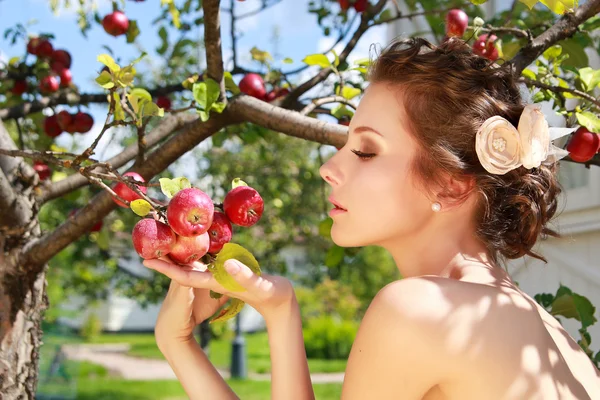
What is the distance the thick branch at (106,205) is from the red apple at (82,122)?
79cm

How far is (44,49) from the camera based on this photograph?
2.87 m

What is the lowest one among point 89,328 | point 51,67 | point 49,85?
point 89,328

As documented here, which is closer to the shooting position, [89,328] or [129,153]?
[129,153]

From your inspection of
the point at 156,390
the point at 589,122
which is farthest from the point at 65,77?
the point at 156,390

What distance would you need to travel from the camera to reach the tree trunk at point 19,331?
1.85 meters

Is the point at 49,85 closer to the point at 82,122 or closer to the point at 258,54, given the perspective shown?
the point at 82,122

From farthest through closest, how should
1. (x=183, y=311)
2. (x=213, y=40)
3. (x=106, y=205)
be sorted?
(x=106, y=205)
(x=213, y=40)
(x=183, y=311)

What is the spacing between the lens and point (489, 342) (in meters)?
1.16

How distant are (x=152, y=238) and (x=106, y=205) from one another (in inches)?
30.0

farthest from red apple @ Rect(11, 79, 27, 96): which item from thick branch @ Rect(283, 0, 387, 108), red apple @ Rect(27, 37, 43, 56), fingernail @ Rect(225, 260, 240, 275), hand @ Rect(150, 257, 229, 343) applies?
fingernail @ Rect(225, 260, 240, 275)

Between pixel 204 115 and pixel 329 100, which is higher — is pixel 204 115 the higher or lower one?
the lower one

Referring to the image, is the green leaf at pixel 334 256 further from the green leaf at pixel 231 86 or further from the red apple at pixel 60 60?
the red apple at pixel 60 60

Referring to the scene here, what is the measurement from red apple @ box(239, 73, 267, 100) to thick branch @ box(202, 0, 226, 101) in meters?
0.45

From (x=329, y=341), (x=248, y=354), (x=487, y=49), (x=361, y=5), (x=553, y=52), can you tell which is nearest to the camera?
(x=553, y=52)
